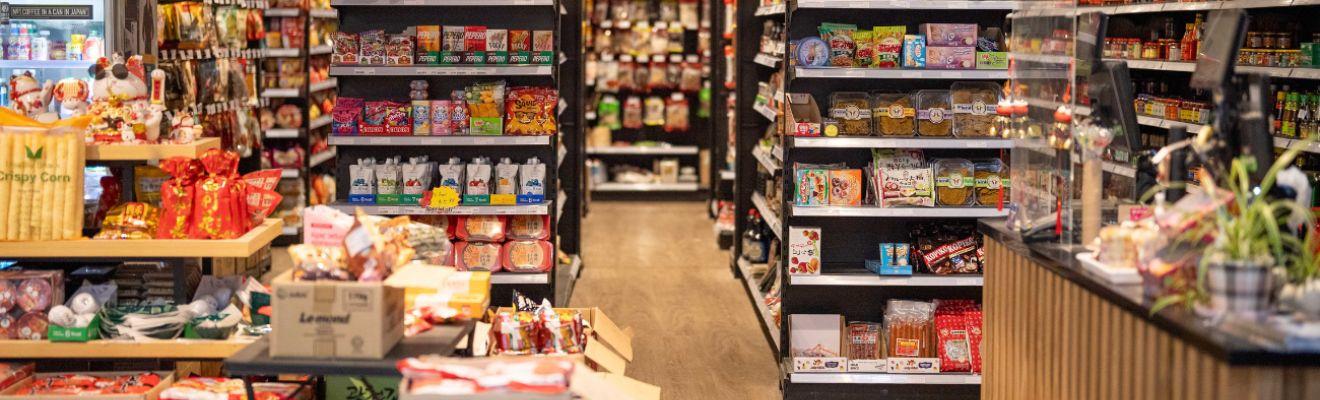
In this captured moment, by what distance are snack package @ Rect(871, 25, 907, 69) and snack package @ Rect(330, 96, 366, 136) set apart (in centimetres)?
223

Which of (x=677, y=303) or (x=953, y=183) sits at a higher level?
(x=953, y=183)

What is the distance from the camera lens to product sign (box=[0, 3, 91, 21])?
594 centimetres

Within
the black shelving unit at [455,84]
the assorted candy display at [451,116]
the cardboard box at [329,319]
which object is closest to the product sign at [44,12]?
the black shelving unit at [455,84]

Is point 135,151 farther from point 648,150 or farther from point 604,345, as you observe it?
point 648,150

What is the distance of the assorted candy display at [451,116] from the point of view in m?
5.67

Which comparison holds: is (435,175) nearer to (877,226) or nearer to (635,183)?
(877,226)

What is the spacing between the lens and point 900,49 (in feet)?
17.1

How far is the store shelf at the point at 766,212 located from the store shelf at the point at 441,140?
1.15m

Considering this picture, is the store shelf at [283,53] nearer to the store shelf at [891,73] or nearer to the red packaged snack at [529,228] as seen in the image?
the red packaged snack at [529,228]

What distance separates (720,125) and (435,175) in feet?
13.4

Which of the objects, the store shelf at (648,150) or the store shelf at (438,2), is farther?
the store shelf at (648,150)

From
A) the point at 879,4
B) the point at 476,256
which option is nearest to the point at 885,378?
the point at 879,4

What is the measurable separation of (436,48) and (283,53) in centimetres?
394

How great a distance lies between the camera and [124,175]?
4129mm
